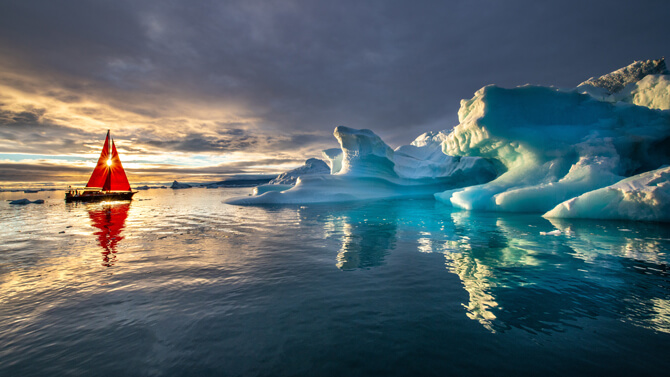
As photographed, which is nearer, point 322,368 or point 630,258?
point 322,368

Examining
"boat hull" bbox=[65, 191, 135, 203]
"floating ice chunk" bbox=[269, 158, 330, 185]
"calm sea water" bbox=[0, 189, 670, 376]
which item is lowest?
"calm sea water" bbox=[0, 189, 670, 376]

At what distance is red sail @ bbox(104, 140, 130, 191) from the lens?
3616cm

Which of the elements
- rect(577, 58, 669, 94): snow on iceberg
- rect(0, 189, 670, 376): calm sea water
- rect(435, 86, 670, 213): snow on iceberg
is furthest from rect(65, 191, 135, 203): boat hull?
rect(577, 58, 669, 94): snow on iceberg

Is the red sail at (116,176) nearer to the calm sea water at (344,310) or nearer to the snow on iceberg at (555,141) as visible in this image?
the calm sea water at (344,310)

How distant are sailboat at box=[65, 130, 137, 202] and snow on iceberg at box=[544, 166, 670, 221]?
4349 cm

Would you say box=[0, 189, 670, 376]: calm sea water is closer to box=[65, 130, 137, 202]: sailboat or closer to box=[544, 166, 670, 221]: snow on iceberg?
box=[544, 166, 670, 221]: snow on iceberg

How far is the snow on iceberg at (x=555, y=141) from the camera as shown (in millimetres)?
11500

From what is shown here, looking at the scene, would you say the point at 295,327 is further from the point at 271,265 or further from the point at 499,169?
the point at 499,169

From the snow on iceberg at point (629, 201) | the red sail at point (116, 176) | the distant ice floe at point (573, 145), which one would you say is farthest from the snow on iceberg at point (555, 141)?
the red sail at point (116, 176)

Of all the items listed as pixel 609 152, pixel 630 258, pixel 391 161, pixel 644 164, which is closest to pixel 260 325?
pixel 630 258

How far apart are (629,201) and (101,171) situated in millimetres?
47376

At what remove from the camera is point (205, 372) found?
2348 millimetres

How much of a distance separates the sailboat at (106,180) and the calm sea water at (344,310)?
33.8 m

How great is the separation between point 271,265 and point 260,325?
2.37m
